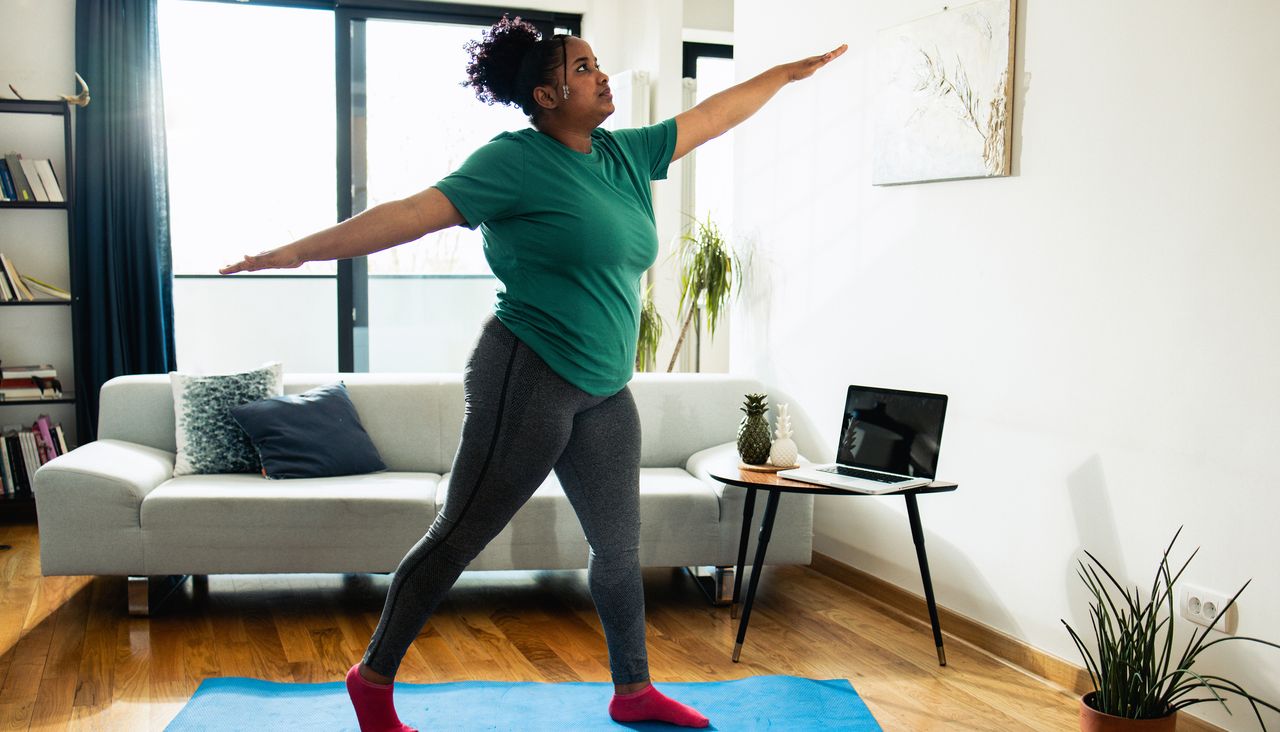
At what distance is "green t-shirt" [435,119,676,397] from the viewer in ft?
6.49

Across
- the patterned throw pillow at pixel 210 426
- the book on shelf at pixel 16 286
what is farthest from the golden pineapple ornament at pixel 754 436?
the book on shelf at pixel 16 286

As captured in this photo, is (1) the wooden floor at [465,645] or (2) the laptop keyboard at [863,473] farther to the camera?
(2) the laptop keyboard at [863,473]

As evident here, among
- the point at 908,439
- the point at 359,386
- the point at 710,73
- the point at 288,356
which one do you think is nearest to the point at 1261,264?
the point at 908,439

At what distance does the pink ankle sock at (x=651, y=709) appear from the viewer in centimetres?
232

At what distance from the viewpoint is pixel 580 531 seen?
3258 mm

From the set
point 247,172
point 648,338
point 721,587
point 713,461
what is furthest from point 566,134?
point 247,172

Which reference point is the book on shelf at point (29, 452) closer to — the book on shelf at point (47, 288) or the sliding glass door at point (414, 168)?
the book on shelf at point (47, 288)

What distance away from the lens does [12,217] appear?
16.1ft

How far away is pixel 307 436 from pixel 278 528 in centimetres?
38

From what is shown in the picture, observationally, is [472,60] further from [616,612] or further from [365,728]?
[365,728]

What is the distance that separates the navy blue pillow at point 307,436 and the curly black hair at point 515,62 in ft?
5.39

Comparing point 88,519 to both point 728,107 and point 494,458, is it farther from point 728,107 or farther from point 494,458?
point 728,107

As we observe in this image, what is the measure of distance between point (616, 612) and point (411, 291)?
3.73 metres

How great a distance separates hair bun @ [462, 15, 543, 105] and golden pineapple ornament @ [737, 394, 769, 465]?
128 centimetres
